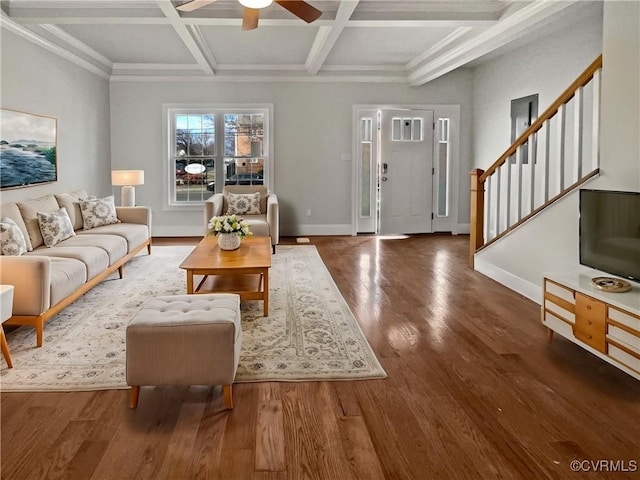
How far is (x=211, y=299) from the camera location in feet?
10.8

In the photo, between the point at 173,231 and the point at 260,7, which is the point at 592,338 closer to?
the point at 260,7

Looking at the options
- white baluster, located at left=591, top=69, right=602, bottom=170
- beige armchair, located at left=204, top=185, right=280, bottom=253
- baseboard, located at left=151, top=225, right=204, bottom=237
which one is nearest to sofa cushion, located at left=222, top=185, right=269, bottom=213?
beige armchair, located at left=204, top=185, right=280, bottom=253

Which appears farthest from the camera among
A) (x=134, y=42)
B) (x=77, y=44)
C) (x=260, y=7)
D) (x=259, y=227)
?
(x=259, y=227)

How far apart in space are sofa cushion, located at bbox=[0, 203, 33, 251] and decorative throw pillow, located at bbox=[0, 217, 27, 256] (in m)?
0.27

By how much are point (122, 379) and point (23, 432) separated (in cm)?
67

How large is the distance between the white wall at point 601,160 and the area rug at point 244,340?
173 centimetres

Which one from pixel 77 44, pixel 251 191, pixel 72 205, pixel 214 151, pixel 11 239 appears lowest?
pixel 11 239

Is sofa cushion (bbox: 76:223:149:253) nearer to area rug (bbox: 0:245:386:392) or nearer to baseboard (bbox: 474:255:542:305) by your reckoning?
area rug (bbox: 0:245:386:392)

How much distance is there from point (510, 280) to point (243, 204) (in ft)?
13.0

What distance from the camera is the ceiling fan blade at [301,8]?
3934 millimetres

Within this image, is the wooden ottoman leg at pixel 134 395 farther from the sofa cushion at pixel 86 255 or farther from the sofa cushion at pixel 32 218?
the sofa cushion at pixel 32 218

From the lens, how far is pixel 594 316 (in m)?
3.33

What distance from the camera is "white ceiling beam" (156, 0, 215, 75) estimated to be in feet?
15.6

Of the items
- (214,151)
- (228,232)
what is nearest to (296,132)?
(214,151)
